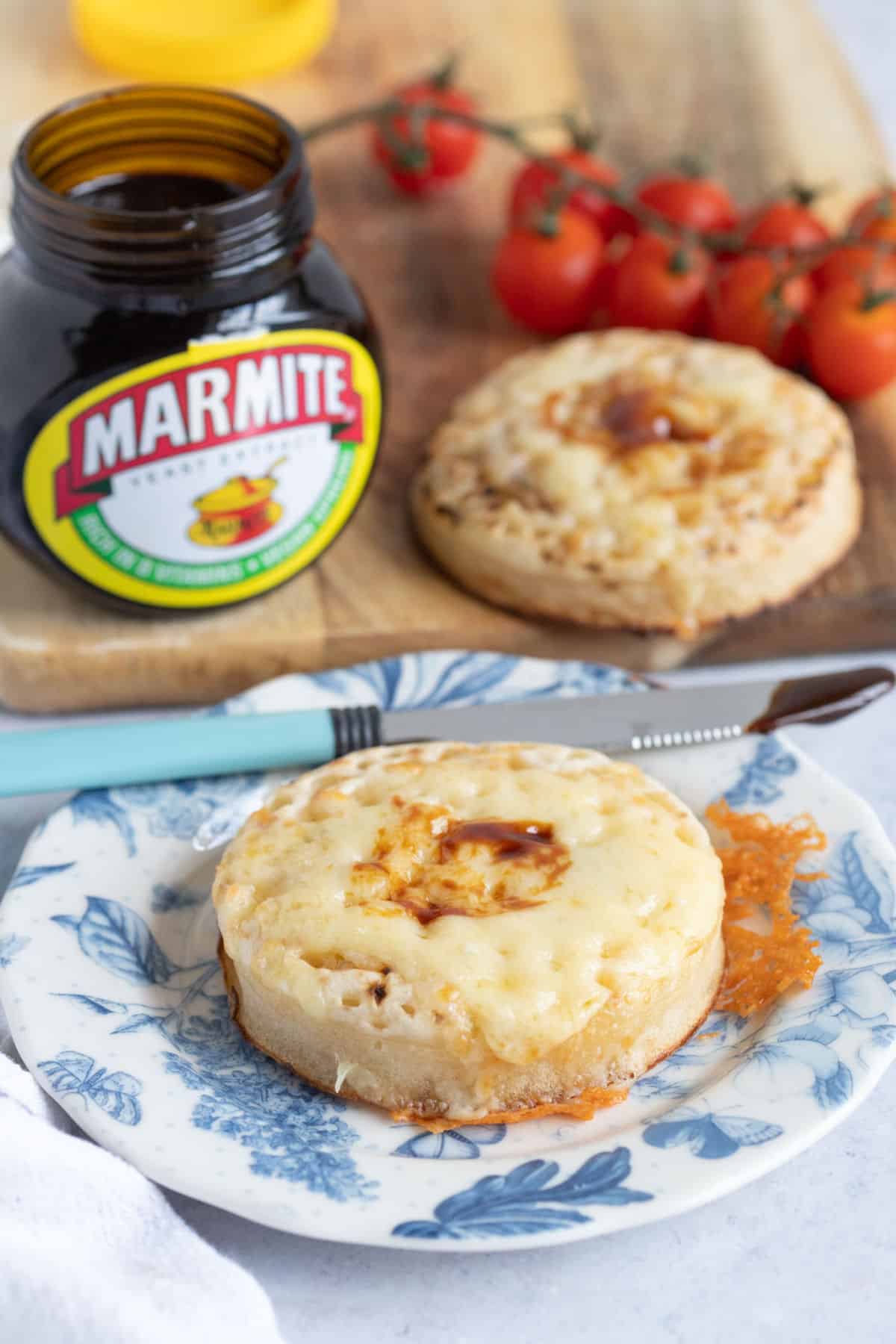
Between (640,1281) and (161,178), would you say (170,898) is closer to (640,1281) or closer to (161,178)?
(640,1281)

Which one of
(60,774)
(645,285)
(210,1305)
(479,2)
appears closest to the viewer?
(210,1305)

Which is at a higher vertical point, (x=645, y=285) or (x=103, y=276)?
(x=103, y=276)

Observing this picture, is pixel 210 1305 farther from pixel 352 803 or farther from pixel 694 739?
pixel 694 739

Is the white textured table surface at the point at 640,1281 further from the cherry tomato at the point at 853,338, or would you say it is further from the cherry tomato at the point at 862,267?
the cherry tomato at the point at 862,267

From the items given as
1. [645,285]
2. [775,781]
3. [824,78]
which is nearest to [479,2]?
[824,78]

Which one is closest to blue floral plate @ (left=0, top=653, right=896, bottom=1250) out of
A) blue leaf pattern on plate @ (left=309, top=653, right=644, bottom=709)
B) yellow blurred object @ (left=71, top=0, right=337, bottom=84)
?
blue leaf pattern on plate @ (left=309, top=653, right=644, bottom=709)

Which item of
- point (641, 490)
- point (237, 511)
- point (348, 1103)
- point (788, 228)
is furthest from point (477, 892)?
point (788, 228)

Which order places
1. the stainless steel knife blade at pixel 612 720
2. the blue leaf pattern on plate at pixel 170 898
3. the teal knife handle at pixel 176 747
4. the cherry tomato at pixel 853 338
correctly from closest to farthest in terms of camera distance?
the blue leaf pattern on plate at pixel 170 898 → the teal knife handle at pixel 176 747 → the stainless steel knife blade at pixel 612 720 → the cherry tomato at pixel 853 338

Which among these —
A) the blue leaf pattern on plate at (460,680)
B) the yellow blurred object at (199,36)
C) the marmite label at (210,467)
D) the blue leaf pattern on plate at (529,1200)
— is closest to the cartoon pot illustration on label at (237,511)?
the marmite label at (210,467)
